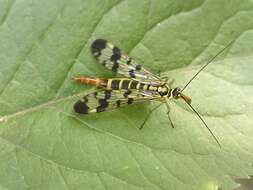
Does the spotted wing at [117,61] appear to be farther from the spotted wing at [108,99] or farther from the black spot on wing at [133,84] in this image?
the spotted wing at [108,99]

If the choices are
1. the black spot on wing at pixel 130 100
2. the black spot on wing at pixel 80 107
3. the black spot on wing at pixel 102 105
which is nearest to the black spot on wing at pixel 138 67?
the black spot on wing at pixel 130 100

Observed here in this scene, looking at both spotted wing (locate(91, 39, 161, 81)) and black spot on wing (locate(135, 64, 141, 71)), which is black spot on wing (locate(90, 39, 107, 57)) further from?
black spot on wing (locate(135, 64, 141, 71))

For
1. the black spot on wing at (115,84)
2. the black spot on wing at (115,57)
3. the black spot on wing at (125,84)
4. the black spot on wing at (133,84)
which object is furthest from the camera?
the black spot on wing at (133,84)

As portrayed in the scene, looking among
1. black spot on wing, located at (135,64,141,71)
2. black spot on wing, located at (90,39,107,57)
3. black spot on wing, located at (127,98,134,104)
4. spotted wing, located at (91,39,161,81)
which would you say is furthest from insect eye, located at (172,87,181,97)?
black spot on wing, located at (90,39,107,57)

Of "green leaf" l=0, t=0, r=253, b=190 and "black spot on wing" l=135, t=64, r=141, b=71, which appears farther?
"black spot on wing" l=135, t=64, r=141, b=71

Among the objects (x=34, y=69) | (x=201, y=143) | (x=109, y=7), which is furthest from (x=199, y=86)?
(x=34, y=69)

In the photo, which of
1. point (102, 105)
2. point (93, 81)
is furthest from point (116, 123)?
point (93, 81)

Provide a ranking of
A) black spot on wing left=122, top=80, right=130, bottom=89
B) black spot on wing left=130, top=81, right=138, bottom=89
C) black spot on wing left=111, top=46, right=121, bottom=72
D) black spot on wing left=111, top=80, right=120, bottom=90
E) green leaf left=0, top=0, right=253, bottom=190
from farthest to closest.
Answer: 1. black spot on wing left=130, top=81, right=138, bottom=89
2. black spot on wing left=122, top=80, right=130, bottom=89
3. black spot on wing left=111, top=80, right=120, bottom=90
4. black spot on wing left=111, top=46, right=121, bottom=72
5. green leaf left=0, top=0, right=253, bottom=190

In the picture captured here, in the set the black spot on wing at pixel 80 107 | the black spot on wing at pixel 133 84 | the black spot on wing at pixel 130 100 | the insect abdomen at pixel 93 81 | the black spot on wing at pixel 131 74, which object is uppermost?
the insect abdomen at pixel 93 81
